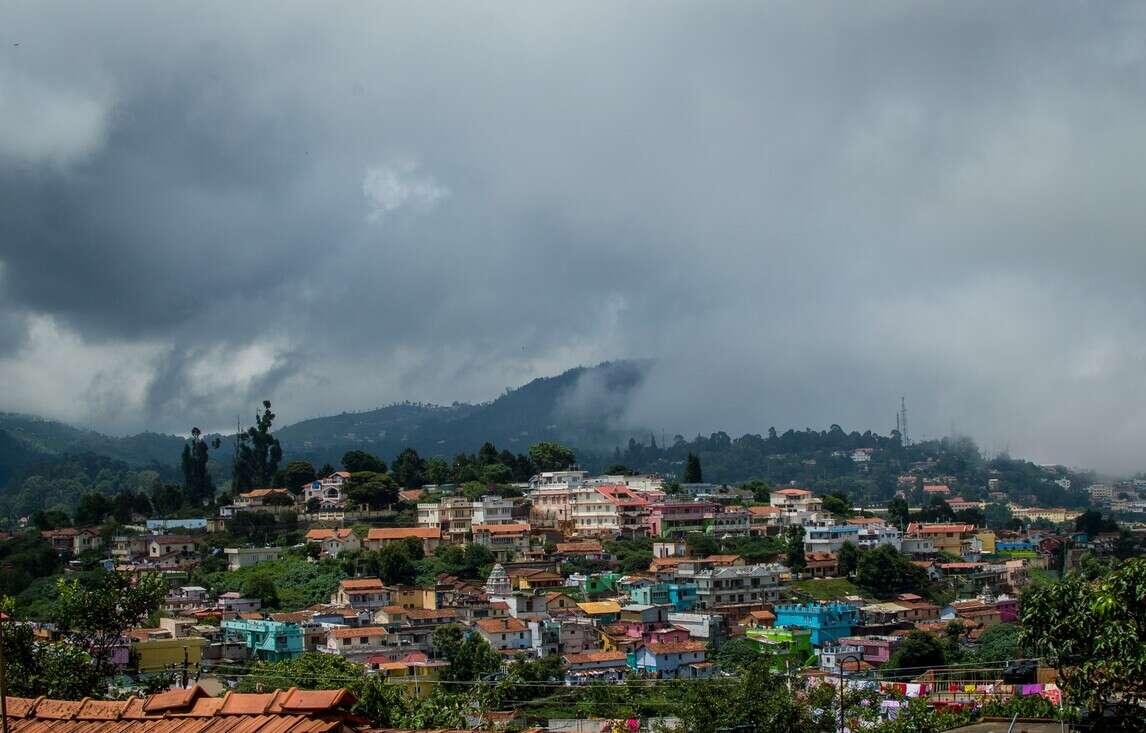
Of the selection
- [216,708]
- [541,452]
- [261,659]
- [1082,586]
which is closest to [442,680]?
[261,659]

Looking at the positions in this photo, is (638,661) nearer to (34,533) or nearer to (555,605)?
(555,605)

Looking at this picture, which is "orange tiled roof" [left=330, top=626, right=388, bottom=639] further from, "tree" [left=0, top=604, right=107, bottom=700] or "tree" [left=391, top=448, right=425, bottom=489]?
"tree" [left=391, top=448, right=425, bottom=489]

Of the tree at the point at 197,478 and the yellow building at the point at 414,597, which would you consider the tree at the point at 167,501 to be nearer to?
the tree at the point at 197,478

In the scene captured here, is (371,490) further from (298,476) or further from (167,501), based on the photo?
(167,501)

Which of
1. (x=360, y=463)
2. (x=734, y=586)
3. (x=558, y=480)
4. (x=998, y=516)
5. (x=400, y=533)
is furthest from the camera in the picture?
(x=998, y=516)

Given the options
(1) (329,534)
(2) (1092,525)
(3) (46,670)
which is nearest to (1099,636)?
(3) (46,670)

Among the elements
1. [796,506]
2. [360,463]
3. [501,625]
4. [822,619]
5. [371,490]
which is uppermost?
[360,463]

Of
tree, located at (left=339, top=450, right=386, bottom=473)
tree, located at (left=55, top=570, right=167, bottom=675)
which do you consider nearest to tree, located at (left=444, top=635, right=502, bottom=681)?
tree, located at (left=55, top=570, right=167, bottom=675)
